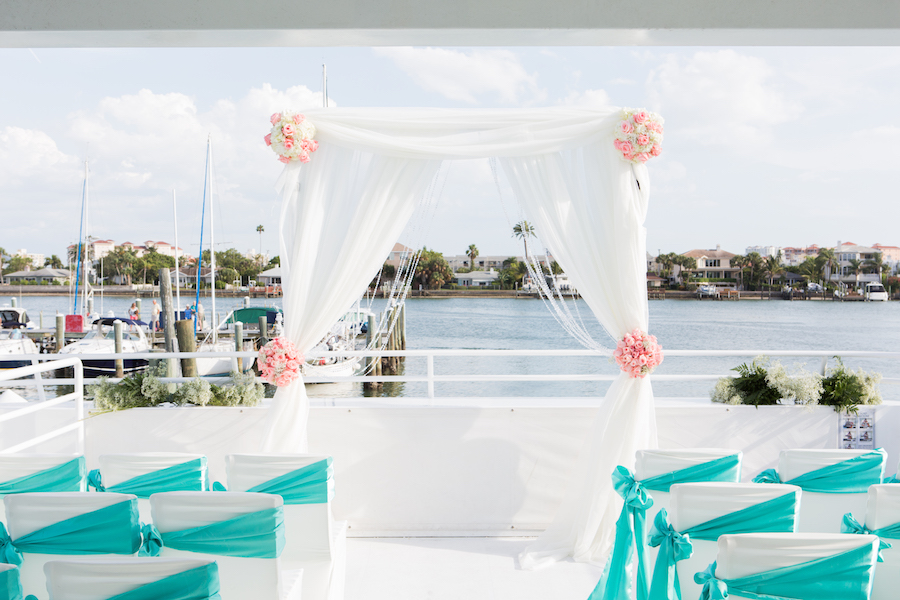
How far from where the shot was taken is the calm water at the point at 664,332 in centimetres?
1958

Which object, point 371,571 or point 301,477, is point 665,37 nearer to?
point 301,477

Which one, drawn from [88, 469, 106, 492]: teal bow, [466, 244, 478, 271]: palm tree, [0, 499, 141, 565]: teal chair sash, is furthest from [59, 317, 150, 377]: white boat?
[0, 499, 141, 565]: teal chair sash

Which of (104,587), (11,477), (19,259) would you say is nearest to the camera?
(104,587)

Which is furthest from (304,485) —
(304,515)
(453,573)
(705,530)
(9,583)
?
(705,530)

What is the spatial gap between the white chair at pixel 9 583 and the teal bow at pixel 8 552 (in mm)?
513

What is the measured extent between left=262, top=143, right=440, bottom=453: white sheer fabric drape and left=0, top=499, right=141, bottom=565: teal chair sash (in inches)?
58.4

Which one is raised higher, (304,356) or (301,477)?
(304,356)

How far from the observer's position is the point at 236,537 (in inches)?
67.0

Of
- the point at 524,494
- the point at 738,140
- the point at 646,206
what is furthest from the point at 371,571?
the point at 738,140

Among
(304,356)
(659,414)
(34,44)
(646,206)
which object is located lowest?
(659,414)

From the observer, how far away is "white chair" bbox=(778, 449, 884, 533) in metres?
2.18

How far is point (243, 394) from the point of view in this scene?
3.64 metres

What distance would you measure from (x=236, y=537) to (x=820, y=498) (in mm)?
2022

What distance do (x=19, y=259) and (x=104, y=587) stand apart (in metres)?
35.2
